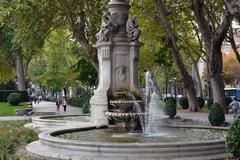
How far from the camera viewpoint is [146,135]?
15.5 metres

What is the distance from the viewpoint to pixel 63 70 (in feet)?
213

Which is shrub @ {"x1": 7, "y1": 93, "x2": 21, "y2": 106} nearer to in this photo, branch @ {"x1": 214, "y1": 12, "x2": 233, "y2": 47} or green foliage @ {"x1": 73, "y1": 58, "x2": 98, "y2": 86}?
green foliage @ {"x1": 73, "y1": 58, "x2": 98, "y2": 86}

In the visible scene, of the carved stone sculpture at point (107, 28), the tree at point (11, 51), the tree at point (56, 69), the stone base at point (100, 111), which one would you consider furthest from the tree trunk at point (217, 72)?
the tree at point (56, 69)

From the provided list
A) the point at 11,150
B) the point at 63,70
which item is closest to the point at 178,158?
the point at 11,150

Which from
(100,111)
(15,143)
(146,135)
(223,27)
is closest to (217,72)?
(223,27)

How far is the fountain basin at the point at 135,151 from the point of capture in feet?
37.7

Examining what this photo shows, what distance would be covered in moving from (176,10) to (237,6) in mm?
22770

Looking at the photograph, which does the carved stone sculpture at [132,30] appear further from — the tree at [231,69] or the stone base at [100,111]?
the tree at [231,69]

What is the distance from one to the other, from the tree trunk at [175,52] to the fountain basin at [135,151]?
57.9 feet

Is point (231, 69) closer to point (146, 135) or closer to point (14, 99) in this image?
point (14, 99)

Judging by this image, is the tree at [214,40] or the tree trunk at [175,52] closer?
the tree at [214,40]

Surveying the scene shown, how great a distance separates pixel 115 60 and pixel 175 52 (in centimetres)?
1454

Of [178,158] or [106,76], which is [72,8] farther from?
[178,158]

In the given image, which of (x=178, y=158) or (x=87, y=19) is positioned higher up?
(x=87, y=19)
